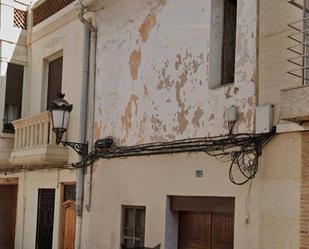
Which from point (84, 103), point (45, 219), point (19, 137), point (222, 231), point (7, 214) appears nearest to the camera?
point (222, 231)

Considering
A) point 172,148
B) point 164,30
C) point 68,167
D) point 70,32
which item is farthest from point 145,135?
point 70,32

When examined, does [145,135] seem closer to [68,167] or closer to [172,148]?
[172,148]

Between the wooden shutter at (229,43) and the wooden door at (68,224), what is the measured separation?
5035 millimetres

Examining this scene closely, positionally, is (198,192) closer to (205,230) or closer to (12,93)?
(205,230)

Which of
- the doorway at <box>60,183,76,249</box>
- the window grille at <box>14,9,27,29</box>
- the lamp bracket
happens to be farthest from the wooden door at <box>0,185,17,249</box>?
the lamp bracket

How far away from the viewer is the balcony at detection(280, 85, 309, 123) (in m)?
6.33

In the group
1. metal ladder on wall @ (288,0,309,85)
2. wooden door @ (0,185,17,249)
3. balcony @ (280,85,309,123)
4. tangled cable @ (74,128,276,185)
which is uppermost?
metal ladder on wall @ (288,0,309,85)

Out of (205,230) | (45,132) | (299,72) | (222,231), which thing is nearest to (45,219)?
(45,132)

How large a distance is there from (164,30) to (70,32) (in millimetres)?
3619

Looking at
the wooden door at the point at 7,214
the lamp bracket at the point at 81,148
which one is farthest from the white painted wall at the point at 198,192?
the wooden door at the point at 7,214

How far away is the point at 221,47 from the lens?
859cm

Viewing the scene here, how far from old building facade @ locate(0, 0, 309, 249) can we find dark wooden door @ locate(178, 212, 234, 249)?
0.07 ft

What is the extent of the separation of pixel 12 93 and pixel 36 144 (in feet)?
8.36

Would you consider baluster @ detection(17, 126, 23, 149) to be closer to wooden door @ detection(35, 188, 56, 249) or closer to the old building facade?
the old building facade
